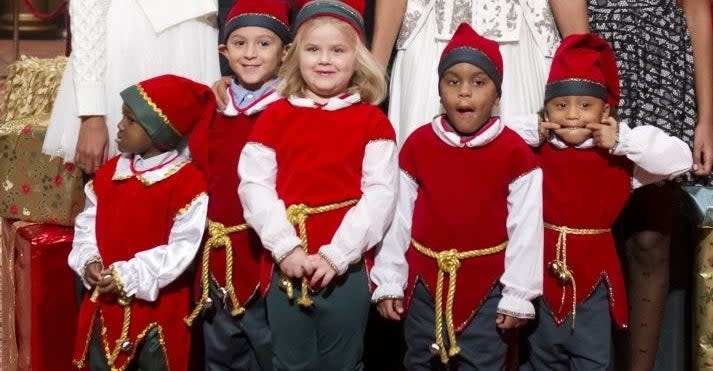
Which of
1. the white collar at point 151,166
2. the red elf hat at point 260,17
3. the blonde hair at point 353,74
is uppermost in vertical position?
the red elf hat at point 260,17

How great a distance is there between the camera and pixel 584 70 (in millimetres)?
2871

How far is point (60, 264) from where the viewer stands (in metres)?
3.45

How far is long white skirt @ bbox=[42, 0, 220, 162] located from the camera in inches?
123

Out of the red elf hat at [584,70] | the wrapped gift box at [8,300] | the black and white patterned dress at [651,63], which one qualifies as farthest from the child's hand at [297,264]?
the wrapped gift box at [8,300]

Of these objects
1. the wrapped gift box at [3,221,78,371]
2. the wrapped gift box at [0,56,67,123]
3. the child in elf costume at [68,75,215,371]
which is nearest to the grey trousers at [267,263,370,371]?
the child in elf costume at [68,75,215,371]

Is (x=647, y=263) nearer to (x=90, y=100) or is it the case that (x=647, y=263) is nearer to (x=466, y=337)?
(x=466, y=337)

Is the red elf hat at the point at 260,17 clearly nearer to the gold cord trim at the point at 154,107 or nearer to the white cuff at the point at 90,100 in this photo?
the gold cord trim at the point at 154,107

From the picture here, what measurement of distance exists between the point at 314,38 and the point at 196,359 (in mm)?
1161

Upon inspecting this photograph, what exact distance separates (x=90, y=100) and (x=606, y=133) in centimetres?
149

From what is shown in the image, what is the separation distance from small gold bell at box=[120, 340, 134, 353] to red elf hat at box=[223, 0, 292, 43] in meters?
0.92

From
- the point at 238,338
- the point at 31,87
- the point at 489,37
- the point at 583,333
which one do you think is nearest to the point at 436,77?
the point at 489,37

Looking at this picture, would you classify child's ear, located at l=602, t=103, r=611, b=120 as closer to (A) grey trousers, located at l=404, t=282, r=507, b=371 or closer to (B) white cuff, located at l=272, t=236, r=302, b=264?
(A) grey trousers, located at l=404, t=282, r=507, b=371

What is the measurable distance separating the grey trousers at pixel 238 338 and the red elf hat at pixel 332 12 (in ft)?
2.67

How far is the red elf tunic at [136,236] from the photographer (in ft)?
9.65
